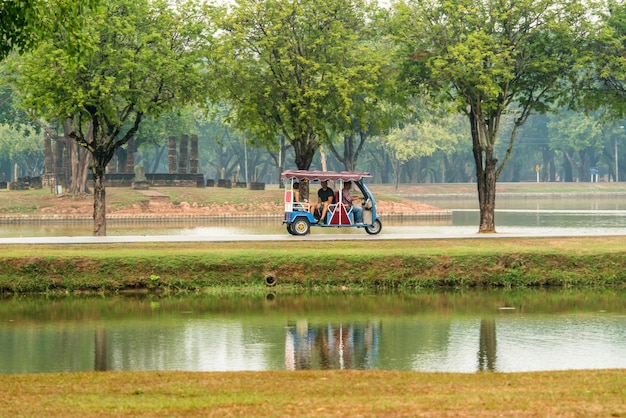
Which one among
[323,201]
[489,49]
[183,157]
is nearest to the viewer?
[323,201]

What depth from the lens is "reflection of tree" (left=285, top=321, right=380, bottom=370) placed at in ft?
58.0

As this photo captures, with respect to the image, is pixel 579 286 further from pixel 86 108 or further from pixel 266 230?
pixel 266 230

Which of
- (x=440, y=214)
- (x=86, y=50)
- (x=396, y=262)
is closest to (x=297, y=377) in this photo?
(x=86, y=50)

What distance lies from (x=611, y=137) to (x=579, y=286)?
10914 cm

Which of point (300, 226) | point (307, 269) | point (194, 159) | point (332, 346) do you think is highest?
point (194, 159)

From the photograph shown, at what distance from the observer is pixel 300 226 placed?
37.8 metres

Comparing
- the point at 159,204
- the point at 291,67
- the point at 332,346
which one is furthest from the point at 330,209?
the point at 159,204

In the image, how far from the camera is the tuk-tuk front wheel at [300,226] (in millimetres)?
37688

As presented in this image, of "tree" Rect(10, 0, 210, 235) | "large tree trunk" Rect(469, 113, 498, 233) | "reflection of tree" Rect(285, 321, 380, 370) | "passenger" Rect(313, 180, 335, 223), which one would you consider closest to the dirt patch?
"tree" Rect(10, 0, 210, 235)

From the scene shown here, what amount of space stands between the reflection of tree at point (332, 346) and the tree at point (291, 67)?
19807 millimetres

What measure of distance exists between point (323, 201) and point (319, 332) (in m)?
16.6

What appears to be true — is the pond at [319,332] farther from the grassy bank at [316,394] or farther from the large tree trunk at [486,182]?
the large tree trunk at [486,182]

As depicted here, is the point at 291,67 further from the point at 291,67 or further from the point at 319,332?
the point at 319,332

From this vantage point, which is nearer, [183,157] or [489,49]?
[489,49]
